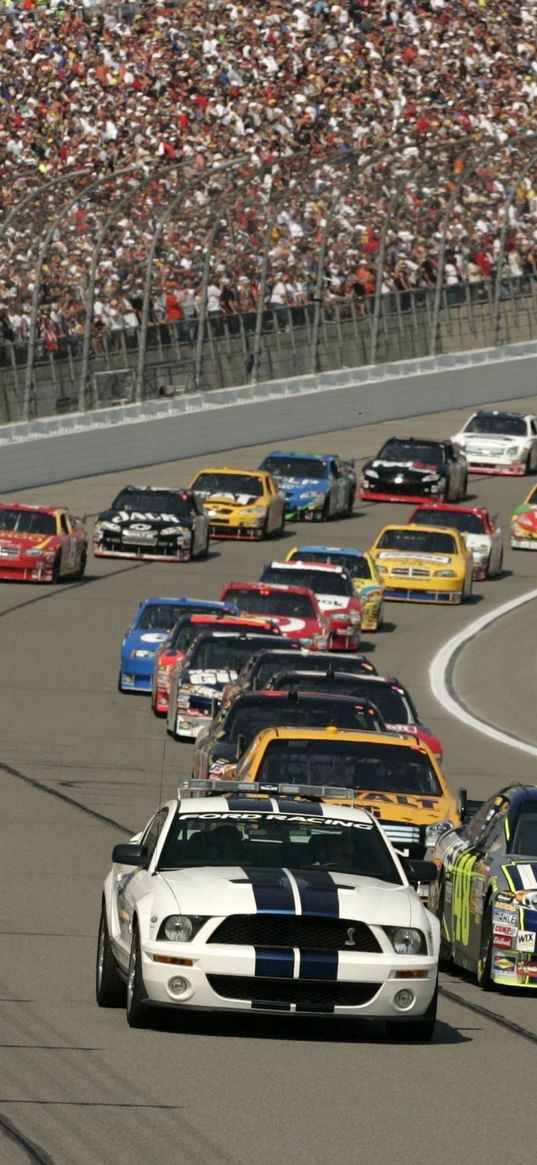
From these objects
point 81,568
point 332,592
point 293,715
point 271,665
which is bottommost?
point 81,568

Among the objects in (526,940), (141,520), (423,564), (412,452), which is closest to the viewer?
(526,940)

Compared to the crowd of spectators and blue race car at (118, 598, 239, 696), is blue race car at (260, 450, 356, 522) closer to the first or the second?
the crowd of spectators

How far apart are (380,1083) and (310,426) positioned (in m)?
47.0

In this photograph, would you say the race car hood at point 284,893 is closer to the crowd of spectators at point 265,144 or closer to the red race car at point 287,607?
the red race car at point 287,607

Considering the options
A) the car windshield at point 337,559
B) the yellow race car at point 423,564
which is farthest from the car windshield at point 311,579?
the yellow race car at point 423,564

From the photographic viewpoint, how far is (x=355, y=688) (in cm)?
1941

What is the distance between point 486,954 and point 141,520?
28660 mm

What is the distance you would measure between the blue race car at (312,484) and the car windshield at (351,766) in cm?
3027

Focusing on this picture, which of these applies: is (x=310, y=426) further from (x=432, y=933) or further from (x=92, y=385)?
(x=432, y=933)

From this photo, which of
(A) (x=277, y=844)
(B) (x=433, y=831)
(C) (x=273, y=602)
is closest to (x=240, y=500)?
(C) (x=273, y=602)

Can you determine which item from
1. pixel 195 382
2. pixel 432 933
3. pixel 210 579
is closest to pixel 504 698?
pixel 210 579

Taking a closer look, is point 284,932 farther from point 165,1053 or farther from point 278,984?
point 165,1053

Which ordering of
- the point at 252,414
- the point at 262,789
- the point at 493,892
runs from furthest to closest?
the point at 252,414 < the point at 262,789 < the point at 493,892

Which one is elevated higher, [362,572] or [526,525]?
[362,572]
